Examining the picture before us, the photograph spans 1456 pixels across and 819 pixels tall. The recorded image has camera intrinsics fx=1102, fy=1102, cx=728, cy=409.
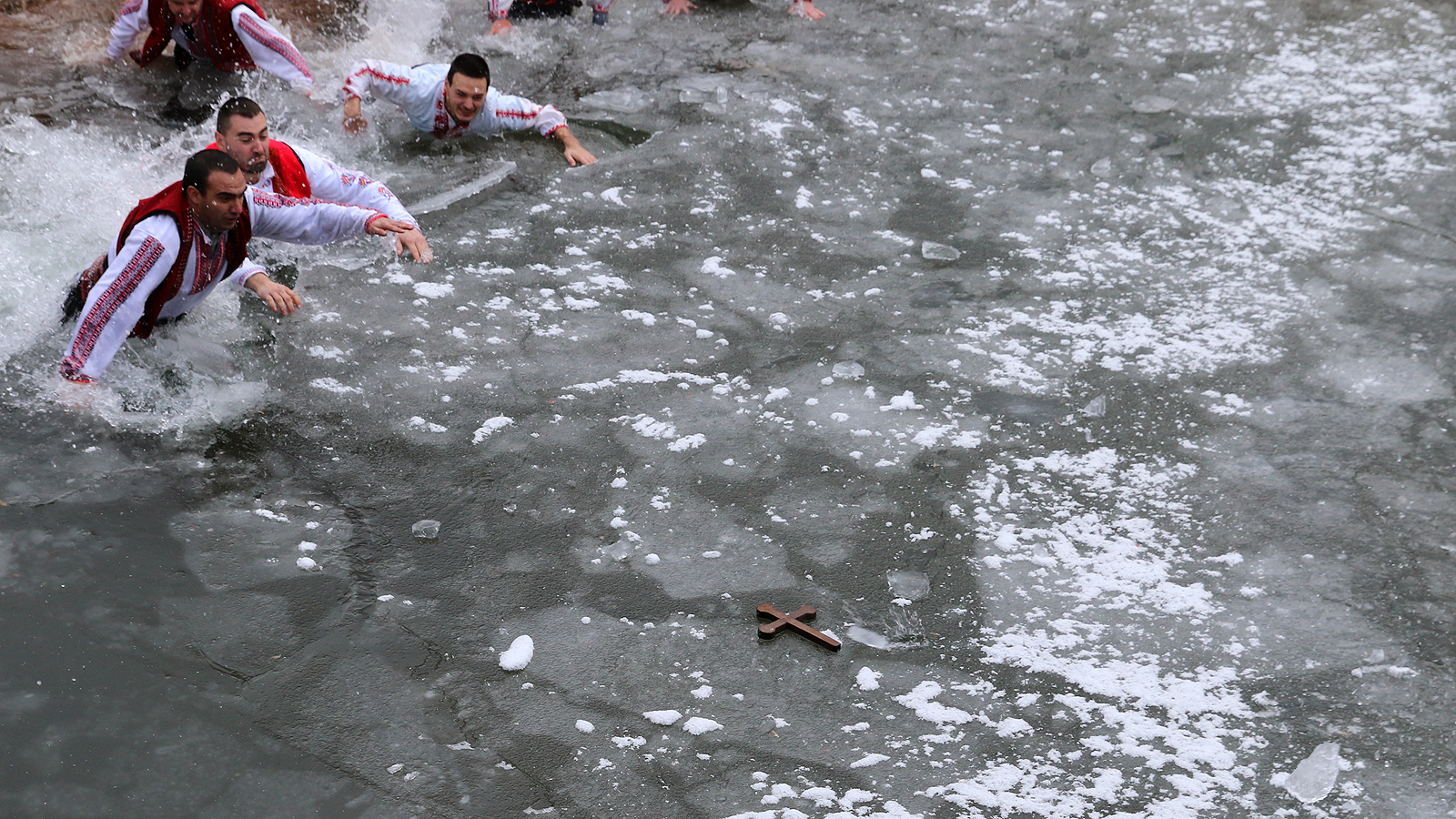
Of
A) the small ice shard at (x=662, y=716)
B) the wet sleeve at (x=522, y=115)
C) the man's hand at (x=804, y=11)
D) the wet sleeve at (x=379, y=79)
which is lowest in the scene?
the small ice shard at (x=662, y=716)

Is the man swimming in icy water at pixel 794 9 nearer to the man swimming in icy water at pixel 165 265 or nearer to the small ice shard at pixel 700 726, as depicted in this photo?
the man swimming in icy water at pixel 165 265

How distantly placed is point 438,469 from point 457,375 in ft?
1.52

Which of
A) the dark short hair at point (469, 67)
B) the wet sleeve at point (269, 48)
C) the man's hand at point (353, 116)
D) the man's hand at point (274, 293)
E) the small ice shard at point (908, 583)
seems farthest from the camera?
the wet sleeve at point (269, 48)

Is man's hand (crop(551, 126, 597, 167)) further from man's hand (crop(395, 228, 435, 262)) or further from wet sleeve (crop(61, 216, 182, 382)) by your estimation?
wet sleeve (crop(61, 216, 182, 382))

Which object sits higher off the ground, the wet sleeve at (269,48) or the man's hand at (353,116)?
the wet sleeve at (269,48)

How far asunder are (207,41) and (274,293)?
231 centimetres

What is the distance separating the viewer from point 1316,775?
2.29m

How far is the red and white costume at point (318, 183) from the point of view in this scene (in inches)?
153

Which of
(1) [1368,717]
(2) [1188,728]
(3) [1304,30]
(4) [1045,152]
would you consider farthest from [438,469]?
(3) [1304,30]

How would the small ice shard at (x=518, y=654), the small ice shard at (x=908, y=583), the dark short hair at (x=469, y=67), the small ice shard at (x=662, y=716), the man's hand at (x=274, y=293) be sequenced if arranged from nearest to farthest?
1. the small ice shard at (x=662, y=716)
2. the small ice shard at (x=518, y=654)
3. the small ice shard at (x=908, y=583)
4. the man's hand at (x=274, y=293)
5. the dark short hair at (x=469, y=67)

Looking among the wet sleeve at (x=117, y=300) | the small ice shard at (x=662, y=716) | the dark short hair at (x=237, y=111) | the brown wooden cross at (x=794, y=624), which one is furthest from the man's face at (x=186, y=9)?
the small ice shard at (x=662, y=716)

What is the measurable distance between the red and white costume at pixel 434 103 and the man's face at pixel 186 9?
819 millimetres

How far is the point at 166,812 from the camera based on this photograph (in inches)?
80.8

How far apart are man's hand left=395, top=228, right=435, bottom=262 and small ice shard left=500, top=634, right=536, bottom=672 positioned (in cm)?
183
